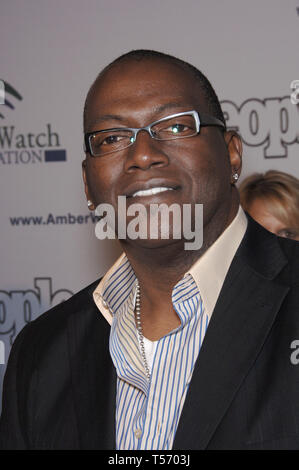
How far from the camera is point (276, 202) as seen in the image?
7.60ft

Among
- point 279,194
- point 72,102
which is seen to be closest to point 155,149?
point 279,194

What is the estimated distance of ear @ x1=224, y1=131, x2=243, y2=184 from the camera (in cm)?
119

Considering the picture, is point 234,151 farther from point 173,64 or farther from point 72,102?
point 72,102

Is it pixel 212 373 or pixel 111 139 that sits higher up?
pixel 111 139

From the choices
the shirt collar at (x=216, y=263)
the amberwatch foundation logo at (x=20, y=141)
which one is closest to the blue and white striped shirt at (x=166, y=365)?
the shirt collar at (x=216, y=263)

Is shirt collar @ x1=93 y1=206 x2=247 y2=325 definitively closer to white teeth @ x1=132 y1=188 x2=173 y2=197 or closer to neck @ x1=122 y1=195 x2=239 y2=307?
neck @ x1=122 y1=195 x2=239 y2=307

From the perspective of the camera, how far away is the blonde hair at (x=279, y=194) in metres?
2.29

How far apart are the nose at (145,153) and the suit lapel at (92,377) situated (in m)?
0.38

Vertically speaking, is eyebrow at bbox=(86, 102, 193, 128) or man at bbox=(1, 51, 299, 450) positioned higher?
eyebrow at bbox=(86, 102, 193, 128)

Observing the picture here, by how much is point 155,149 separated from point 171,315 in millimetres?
322

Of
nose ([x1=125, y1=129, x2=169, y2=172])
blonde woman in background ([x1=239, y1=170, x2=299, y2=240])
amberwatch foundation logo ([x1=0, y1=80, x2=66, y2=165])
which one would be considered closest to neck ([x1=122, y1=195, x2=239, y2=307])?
nose ([x1=125, y1=129, x2=169, y2=172])

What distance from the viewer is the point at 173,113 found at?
106cm

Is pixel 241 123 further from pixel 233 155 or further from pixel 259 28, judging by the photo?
pixel 233 155
